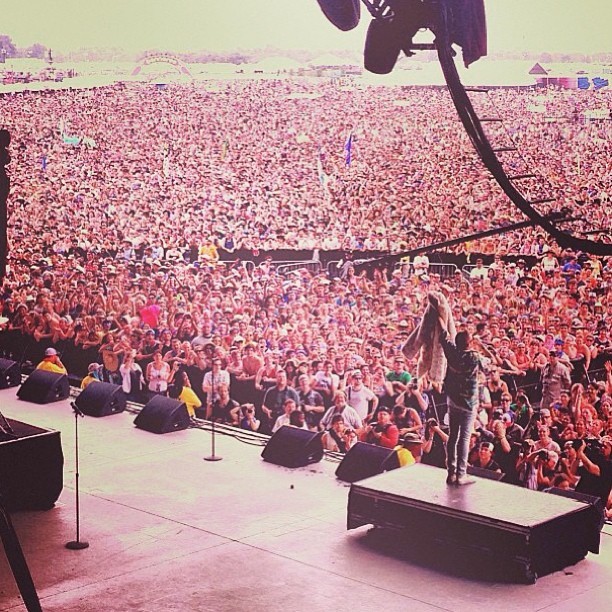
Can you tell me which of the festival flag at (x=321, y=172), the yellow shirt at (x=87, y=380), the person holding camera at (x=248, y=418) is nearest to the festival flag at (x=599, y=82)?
the festival flag at (x=321, y=172)

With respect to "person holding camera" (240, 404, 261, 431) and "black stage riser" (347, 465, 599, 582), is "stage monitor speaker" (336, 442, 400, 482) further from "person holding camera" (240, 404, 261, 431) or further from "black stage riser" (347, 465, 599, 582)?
"person holding camera" (240, 404, 261, 431)

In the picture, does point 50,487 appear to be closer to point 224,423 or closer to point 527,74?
point 224,423

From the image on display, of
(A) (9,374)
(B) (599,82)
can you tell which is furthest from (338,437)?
(A) (9,374)

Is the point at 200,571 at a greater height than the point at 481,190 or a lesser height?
lesser

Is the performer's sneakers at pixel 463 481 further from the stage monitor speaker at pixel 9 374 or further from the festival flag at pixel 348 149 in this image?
the stage monitor speaker at pixel 9 374

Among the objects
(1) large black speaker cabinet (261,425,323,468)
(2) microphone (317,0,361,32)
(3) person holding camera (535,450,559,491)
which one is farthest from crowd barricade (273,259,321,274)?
(3) person holding camera (535,450,559,491)

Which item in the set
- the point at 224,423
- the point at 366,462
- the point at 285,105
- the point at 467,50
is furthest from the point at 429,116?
the point at 224,423
